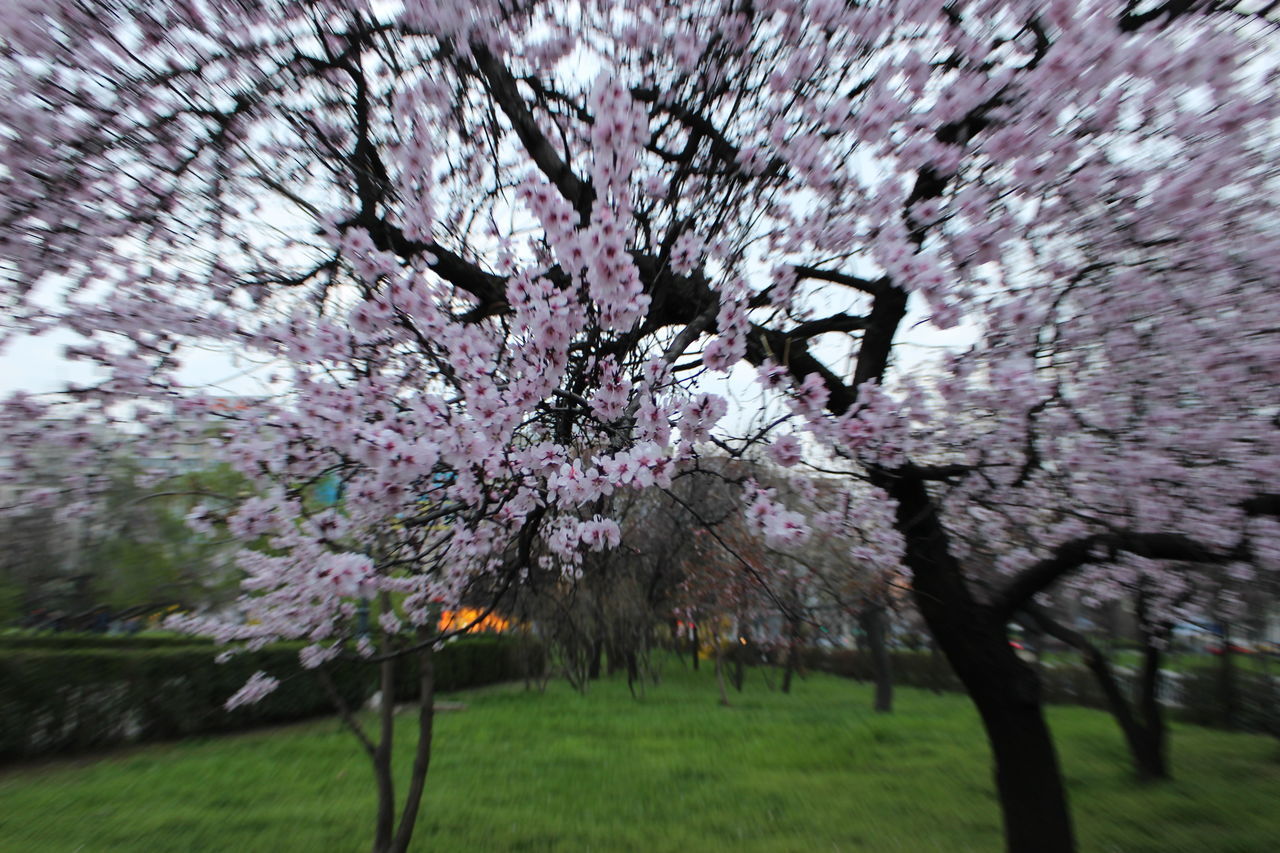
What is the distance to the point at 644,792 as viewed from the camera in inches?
312

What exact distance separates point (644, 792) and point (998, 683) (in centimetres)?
461

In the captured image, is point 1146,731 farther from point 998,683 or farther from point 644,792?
point 644,792

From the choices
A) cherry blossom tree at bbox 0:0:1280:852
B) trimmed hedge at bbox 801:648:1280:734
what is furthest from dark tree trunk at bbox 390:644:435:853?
trimmed hedge at bbox 801:648:1280:734

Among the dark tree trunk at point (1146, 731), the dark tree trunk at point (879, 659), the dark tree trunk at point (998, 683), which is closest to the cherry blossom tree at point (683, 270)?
the dark tree trunk at point (998, 683)

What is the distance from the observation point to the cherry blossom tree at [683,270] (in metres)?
3.55

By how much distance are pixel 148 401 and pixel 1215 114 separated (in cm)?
608

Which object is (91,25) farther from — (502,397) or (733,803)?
(733,803)

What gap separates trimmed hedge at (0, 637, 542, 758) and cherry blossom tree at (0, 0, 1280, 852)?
206 inches

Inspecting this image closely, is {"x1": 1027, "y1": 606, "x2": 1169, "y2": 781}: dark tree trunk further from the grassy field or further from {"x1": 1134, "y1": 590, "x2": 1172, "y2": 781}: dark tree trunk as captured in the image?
the grassy field

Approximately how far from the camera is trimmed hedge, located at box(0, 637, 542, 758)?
948 centimetres

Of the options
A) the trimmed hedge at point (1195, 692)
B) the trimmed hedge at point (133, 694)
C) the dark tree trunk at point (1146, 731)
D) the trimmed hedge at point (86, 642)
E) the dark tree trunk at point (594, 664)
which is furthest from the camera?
the dark tree trunk at point (594, 664)

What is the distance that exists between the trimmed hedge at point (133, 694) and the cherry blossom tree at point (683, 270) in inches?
206

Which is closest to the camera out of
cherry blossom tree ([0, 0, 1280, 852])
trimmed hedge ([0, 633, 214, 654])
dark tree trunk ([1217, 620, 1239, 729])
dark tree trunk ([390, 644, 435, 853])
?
cherry blossom tree ([0, 0, 1280, 852])

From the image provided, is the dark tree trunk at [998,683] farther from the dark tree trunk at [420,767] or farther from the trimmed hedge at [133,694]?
the trimmed hedge at [133,694]
